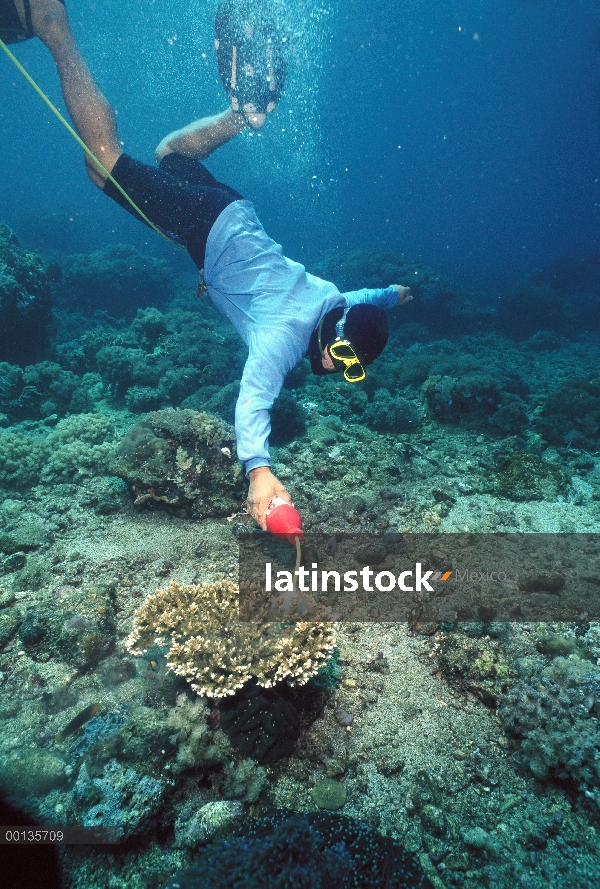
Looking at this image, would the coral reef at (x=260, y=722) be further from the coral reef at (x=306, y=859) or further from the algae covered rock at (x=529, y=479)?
the algae covered rock at (x=529, y=479)

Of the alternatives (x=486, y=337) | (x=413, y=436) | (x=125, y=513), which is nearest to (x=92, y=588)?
(x=125, y=513)

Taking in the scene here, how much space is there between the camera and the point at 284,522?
288cm

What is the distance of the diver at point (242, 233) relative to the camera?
3.67 metres

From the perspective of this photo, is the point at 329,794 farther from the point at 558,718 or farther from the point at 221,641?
the point at 558,718

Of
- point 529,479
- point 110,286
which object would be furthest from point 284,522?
point 110,286

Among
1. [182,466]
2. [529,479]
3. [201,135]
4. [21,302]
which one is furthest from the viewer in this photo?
[21,302]

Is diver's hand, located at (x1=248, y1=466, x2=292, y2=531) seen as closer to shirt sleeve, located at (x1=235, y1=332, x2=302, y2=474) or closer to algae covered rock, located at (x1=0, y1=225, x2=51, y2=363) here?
shirt sleeve, located at (x1=235, y1=332, x2=302, y2=474)

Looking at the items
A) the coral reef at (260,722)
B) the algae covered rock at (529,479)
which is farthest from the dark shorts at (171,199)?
the algae covered rock at (529,479)

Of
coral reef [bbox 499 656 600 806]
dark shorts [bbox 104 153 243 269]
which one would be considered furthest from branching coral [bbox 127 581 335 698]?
dark shorts [bbox 104 153 243 269]

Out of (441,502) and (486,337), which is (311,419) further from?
(486,337)

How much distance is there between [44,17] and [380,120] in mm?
118255

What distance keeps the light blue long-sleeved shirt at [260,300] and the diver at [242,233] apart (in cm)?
1

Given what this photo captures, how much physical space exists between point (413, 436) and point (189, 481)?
4.60 metres

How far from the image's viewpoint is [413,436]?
775 centimetres
